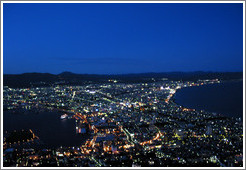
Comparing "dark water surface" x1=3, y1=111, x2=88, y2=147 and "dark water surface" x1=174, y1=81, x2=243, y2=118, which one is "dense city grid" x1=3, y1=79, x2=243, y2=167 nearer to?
"dark water surface" x1=3, y1=111, x2=88, y2=147

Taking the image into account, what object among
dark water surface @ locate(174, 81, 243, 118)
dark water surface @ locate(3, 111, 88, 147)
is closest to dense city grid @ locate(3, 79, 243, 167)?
dark water surface @ locate(3, 111, 88, 147)

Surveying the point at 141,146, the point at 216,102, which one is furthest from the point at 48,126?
the point at 216,102

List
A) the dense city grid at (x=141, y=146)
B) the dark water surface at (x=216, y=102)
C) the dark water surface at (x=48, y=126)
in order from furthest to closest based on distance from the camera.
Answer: the dark water surface at (x=216, y=102)
the dark water surface at (x=48, y=126)
the dense city grid at (x=141, y=146)

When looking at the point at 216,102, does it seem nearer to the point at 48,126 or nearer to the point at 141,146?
the point at 141,146

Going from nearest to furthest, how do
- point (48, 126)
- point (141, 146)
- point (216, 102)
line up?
1. point (141, 146)
2. point (48, 126)
3. point (216, 102)

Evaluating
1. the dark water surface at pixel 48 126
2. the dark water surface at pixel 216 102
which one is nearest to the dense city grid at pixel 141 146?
the dark water surface at pixel 48 126

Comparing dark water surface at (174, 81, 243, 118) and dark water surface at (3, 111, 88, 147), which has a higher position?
dark water surface at (174, 81, 243, 118)

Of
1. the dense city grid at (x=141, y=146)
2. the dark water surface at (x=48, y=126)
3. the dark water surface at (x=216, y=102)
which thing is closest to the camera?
the dense city grid at (x=141, y=146)

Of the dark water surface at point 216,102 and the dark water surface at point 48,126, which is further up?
the dark water surface at point 216,102

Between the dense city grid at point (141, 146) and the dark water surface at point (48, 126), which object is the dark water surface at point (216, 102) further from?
the dark water surface at point (48, 126)
